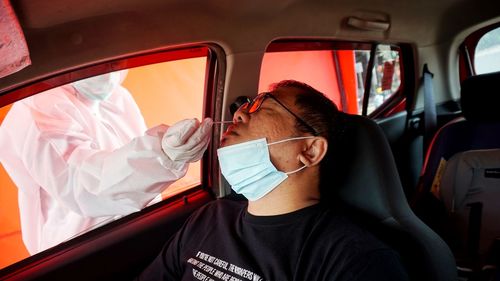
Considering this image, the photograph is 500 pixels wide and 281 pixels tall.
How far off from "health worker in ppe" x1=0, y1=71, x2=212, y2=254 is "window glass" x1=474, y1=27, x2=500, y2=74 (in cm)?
302

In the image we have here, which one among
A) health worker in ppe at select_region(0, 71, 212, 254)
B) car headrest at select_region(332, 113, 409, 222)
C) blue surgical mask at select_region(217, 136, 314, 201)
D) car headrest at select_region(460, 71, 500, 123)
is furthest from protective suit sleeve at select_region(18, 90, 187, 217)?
car headrest at select_region(460, 71, 500, 123)

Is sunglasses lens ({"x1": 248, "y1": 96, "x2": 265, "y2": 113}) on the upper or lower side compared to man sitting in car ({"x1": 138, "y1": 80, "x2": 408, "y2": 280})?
upper

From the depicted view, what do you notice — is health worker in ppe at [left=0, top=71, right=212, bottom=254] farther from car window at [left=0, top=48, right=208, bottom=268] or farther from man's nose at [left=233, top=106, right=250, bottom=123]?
man's nose at [left=233, top=106, right=250, bottom=123]

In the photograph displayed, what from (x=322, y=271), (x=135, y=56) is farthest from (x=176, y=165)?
(x=322, y=271)

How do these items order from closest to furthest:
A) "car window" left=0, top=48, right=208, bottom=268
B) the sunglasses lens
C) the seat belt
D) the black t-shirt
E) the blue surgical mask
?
the black t-shirt
the blue surgical mask
the sunglasses lens
"car window" left=0, top=48, right=208, bottom=268
the seat belt

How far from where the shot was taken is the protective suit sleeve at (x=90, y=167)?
1354 mm

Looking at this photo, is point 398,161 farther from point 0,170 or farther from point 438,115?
point 0,170

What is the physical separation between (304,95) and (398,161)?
6.47 feet

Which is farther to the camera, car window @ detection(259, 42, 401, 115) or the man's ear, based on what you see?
car window @ detection(259, 42, 401, 115)

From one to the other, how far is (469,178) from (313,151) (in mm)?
1221

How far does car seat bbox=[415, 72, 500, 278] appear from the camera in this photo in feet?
6.86

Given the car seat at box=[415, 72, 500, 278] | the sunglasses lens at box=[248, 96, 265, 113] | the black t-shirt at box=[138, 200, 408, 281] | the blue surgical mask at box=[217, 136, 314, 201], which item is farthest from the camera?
the car seat at box=[415, 72, 500, 278]

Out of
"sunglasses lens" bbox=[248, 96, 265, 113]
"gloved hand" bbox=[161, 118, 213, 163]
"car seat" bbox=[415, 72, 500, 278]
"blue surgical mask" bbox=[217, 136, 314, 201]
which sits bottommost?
"car seat" bbox=[415, 72, 500, 278]

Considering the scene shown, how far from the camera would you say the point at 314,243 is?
1272mm
